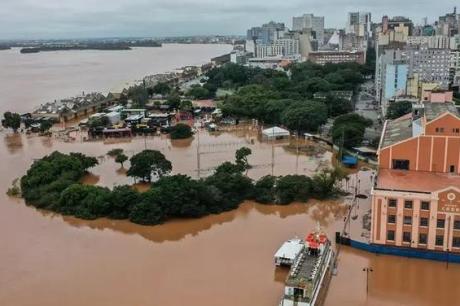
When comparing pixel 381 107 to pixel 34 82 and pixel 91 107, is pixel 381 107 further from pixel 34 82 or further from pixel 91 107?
pixel 34 82

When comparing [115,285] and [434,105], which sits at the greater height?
[434,105]

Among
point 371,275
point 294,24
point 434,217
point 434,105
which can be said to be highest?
point 294,24

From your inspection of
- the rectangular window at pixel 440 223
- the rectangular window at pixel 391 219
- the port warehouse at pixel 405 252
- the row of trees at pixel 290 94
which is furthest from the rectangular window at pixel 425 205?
the row of trees at pixel 290 94

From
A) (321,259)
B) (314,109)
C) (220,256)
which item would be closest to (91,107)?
(314,109)

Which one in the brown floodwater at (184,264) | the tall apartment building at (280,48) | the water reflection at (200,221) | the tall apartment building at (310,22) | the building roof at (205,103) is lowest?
the brown floodwater at (184,264)

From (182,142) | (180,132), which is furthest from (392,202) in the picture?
(180,132)

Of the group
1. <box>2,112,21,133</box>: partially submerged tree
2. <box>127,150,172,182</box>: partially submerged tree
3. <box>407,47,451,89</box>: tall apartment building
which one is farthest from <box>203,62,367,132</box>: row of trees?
<box>2,112,21,133</box>: partially submerged tree

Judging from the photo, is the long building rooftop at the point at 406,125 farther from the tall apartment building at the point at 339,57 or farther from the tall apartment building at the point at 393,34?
the tall apartment building at the point at 339,57
